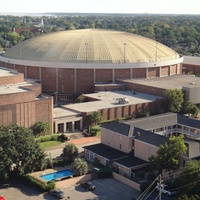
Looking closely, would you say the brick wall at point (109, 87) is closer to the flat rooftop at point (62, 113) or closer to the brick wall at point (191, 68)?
the flat rooftop at point (62, 113)

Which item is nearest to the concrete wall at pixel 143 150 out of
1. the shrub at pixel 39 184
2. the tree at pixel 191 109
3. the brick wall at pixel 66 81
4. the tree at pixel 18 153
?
the tree at pixel 18 153

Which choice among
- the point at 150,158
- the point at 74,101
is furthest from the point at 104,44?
the point at 150,158

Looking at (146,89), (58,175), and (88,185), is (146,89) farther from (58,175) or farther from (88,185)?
(88,185)

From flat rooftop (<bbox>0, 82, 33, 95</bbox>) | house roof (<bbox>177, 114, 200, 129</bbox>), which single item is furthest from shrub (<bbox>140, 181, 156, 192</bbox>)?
flat rooftop (<bbox>0, 82, 33, 95</bbox>)

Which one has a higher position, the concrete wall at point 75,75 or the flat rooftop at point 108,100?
the concrete wall at point 75,75

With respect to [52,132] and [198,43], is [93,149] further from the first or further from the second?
[198,43]

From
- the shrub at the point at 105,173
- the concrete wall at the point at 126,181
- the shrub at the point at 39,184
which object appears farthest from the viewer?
the shrub at the point at 105,173

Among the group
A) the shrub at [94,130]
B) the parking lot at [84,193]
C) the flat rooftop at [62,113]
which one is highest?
the flat rooftop at [62,113]
